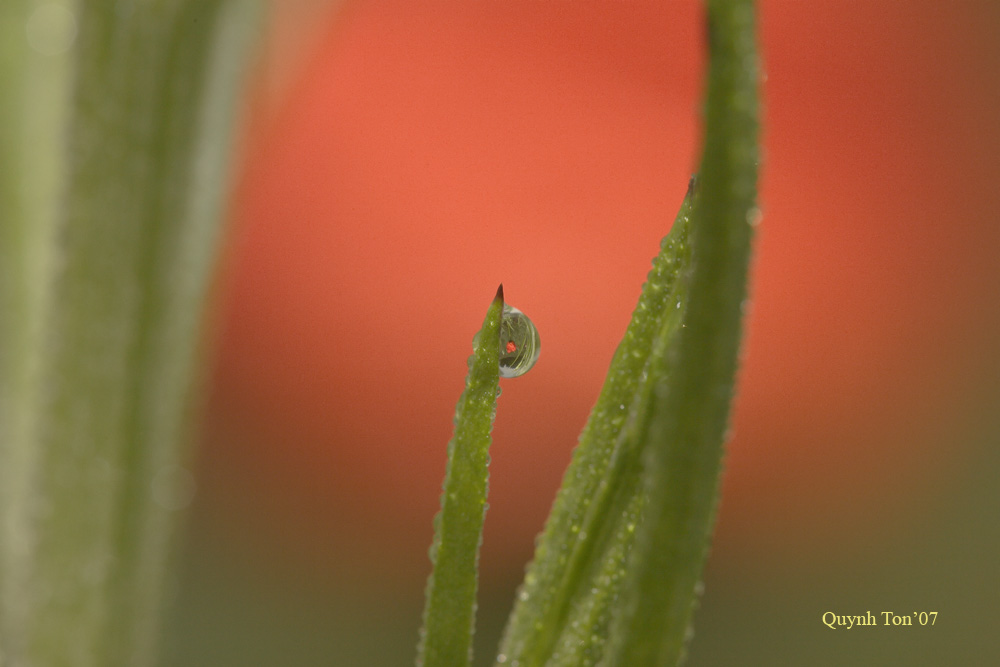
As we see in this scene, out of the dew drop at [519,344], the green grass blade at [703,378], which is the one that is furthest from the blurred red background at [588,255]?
the green grass blade at [703,378]

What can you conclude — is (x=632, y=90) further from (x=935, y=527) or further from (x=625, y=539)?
(x=625, y=539)

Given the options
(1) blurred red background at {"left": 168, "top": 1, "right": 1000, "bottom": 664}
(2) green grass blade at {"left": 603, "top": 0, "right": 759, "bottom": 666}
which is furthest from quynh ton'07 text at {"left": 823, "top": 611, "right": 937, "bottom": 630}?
(2) green grass blade at {"left": 603, "top": 0, "right": 759, "bottom": 666}

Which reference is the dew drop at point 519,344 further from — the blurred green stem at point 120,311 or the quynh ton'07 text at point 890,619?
the quynh ton'07 text at point 890,619

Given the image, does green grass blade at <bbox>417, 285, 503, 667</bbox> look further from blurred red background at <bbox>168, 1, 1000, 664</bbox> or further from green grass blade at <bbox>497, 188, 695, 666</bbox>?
blurred red background at <bbox>168, 1, 1000, 664</bbox>

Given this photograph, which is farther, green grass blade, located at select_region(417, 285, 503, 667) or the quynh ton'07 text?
the quynh ton'07 text

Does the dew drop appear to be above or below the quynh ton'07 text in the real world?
above

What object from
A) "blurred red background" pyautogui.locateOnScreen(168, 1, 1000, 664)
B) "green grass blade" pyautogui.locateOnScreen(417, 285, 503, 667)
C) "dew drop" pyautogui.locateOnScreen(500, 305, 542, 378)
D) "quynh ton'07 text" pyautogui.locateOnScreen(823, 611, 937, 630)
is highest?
"blurred red background" pyautogui.locateOnScreen(168, 1, 1000, 664)
